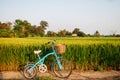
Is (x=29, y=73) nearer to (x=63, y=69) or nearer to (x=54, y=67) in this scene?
(x=54, y=67)

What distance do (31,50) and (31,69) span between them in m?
1.93

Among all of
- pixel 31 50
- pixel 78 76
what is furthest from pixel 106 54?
pixel 31 50

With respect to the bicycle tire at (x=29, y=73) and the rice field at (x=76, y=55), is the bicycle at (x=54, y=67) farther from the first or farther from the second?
the rice field at (x=76, y=55)

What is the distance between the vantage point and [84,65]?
11141mm

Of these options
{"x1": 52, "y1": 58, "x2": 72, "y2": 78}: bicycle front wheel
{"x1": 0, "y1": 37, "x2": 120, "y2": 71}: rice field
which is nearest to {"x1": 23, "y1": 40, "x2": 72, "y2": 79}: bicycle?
{"x1": 52, "y1": 58, "x2": 72, "y2": 78}: bicycle front wheel

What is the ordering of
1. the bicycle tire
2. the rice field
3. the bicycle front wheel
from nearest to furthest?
the bicycle tire < the bicycle front wheel < the rice field

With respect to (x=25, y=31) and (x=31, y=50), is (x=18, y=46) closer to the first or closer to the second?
(x=31, y=50)

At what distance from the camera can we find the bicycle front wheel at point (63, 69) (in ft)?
30.9

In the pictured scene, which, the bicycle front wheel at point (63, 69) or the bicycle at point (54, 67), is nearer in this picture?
the bicycle at point (54, 67)

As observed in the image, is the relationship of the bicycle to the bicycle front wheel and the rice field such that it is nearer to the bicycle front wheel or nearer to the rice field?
the bicycle front wheel

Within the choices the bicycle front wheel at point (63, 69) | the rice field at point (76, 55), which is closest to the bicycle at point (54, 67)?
the bicycle front wheel at point (63, 69)

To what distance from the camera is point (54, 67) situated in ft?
31.2

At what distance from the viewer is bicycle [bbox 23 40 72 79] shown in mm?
9203

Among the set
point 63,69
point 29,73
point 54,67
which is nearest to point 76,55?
point 63,69
